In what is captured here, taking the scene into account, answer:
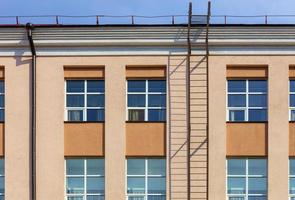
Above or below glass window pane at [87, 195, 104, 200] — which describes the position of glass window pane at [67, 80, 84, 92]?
above


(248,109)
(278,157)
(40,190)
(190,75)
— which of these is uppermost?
(190,75)

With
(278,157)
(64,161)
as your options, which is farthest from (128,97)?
(278,157)

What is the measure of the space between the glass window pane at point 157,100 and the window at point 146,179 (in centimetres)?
184

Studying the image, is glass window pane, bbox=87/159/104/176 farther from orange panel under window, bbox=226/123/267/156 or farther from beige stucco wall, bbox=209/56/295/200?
orange panel under window, bbox=226/123/267/156

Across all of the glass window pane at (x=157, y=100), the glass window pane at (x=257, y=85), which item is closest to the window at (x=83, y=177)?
the glass window pane at (x=157, y=100)

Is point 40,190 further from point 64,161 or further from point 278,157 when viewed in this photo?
point 278,157

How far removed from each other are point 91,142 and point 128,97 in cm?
195

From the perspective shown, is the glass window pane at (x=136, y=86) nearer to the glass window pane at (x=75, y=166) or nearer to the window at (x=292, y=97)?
the glass window pane at (x=75, y=166)

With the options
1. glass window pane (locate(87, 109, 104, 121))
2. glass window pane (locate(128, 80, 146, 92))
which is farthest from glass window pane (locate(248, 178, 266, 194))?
glass window pane (locate(87, 109, 104, 121))

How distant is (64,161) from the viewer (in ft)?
56.7

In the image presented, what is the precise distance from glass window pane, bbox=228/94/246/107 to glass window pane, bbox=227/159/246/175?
1.87 metres

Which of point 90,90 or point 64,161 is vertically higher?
point 90,90

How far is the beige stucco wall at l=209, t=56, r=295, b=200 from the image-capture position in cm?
1703

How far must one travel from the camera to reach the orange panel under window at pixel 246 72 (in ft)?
57.2
